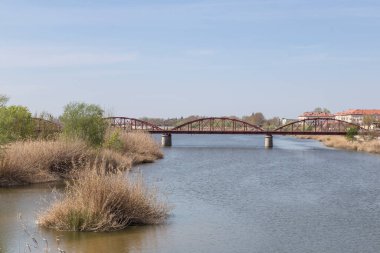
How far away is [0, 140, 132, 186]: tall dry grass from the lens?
25359 millimetres

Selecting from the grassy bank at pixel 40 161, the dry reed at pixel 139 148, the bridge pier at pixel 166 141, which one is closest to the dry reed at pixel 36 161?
the grassy bank at pixel 40 161

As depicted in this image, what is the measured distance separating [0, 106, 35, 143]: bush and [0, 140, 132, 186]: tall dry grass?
1.66 m

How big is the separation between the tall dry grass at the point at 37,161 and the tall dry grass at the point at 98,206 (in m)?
8.22

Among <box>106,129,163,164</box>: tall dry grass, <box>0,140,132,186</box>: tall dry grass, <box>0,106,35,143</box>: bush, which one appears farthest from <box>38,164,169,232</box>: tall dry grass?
<box>106,129,163,164</box>: tall dry grass

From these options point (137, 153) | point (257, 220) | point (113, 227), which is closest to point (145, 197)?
point (113, 227)

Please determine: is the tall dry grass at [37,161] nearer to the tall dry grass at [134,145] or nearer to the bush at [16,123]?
the bush at [16,123]

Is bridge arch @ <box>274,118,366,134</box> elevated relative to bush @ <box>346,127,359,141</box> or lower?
elevated

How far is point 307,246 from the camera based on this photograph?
14.9 metres

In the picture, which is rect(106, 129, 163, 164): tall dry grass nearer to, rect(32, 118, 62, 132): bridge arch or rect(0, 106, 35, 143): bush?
rect(32, 118, 62, 132): bridge arch

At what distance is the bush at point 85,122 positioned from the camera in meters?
37.4

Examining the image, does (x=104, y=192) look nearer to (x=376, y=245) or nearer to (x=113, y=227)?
(x=113, y=227)

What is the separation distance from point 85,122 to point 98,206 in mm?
23605

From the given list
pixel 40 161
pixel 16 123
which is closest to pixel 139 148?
pixel 16 123

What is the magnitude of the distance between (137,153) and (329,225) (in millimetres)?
29244
